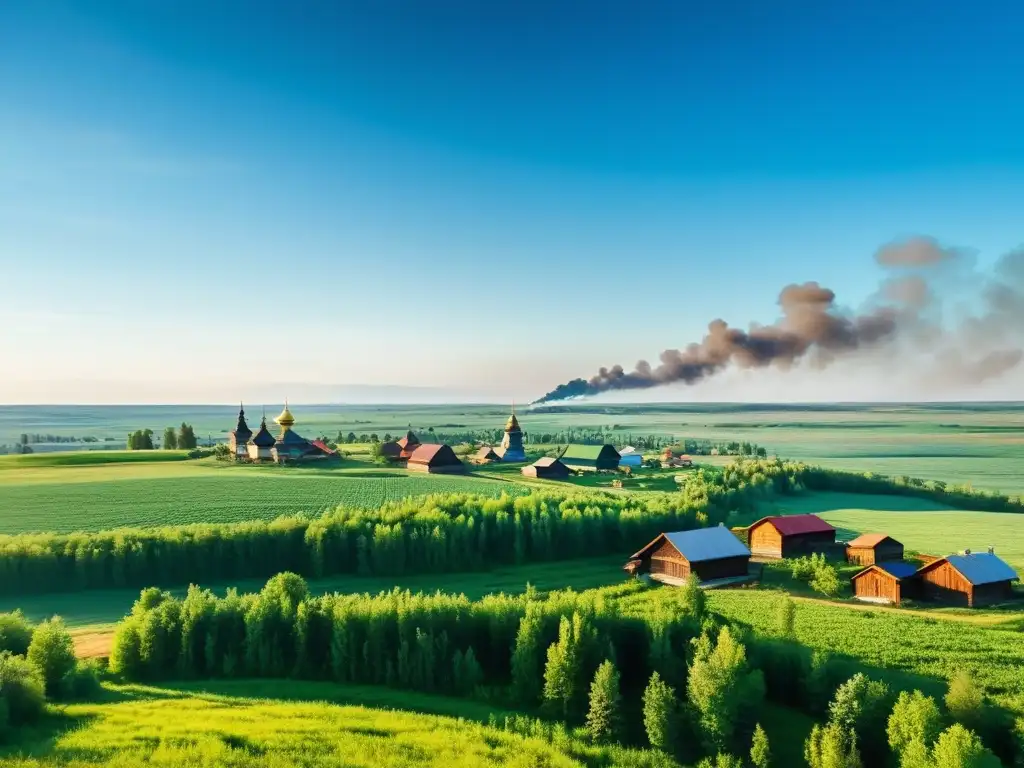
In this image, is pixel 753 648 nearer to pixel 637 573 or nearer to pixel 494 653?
pixel 494 653

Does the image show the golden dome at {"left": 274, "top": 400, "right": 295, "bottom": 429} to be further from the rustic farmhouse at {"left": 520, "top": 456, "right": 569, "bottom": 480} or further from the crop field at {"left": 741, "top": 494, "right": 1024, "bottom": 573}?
the crop field at {"left": 741, "top": 494, "right": 1024, "bottom": 573}

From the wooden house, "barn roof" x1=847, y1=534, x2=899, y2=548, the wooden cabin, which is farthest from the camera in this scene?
the wooden cabin

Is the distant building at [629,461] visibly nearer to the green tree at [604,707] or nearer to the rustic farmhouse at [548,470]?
the rustic farmhouse at [548,470]

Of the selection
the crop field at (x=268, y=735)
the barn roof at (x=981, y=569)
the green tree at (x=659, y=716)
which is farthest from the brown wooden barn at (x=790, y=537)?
the crop field at (x=268, y=735)

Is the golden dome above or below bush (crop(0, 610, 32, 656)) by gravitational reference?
above

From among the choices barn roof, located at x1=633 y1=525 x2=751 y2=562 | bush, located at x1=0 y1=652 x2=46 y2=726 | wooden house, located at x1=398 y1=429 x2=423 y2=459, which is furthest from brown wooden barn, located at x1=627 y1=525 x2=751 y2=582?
wooden house, located at x1=398 y1=429 x2=423 y2=459

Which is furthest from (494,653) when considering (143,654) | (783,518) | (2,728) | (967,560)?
(783,518)
